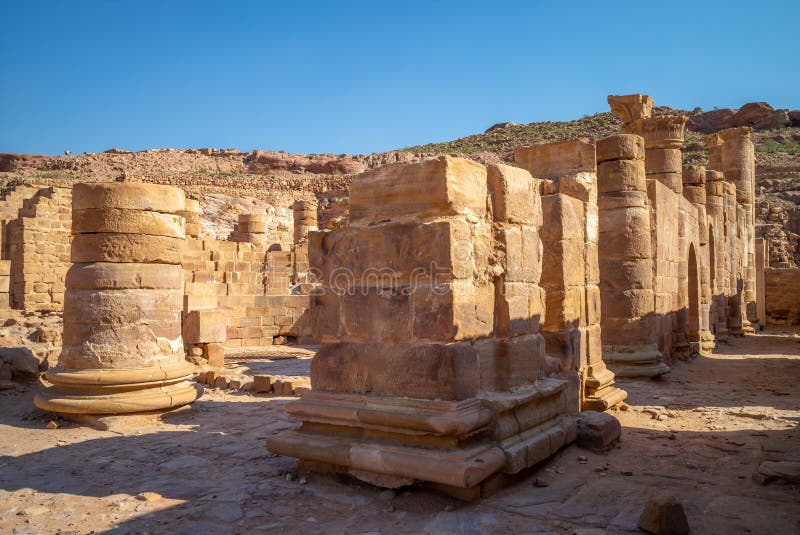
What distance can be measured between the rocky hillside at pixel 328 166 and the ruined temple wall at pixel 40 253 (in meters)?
13.0

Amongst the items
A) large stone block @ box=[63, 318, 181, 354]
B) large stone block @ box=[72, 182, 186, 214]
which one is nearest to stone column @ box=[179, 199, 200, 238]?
large stone block @ box=[72, 182, 186, 214]

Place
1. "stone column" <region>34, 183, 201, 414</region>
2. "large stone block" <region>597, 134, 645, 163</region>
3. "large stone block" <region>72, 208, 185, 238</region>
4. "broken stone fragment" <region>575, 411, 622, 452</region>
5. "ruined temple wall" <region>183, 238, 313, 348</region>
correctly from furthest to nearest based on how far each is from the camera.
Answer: "ruined temple wall" <region>183, 238, 313, 348</region>, "large stone block" <region>597, 134, 645, 163</region>, "large stone block" <region>72, 208, 185, 238</region>, "stone column" <region>34, 183, 201, 414</region>, "broken stone fragment" <region>575, 411, 622, 452</region>

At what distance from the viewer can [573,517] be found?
11.6 ft

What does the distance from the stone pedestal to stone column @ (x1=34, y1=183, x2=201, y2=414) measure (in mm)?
3212

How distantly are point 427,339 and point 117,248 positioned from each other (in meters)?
4.67

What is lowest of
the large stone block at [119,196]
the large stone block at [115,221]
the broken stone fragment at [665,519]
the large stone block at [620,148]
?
the broken stone fragment at [665,519]

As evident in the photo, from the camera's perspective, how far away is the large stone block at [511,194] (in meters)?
4.59

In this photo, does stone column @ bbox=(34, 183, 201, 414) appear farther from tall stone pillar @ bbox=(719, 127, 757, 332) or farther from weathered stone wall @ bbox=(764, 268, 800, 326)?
weathered stone wall @ bbox=(764, 268, 800, 326)

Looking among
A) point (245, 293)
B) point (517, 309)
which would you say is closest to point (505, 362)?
point (517, 309)

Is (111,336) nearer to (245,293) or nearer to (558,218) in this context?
(558,218)

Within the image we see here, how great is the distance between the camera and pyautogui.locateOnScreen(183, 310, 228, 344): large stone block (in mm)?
11227

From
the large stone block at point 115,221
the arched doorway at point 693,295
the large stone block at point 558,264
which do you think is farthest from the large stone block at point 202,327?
the arched doorway at point 693,295

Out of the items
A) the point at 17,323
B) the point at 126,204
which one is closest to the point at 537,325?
the point at 126,204

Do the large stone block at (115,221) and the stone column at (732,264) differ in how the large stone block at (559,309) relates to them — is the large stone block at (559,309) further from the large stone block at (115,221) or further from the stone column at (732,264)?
the stone column at (732,264)
